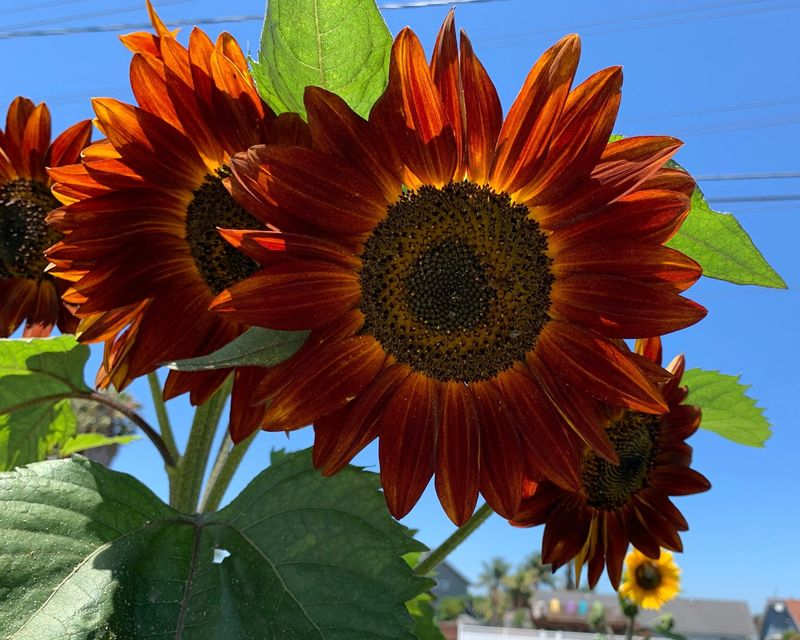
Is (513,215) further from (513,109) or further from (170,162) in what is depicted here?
(170,162)

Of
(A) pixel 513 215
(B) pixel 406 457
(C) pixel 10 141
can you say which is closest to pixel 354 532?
(B) pixel 406 457

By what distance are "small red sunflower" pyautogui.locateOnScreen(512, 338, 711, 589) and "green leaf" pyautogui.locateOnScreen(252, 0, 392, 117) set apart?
22.0 inches

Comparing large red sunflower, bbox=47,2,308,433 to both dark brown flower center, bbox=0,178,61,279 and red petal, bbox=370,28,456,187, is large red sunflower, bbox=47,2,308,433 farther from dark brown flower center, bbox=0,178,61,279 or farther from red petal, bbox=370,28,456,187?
dark brown flower center, bbox=0,178,61,279

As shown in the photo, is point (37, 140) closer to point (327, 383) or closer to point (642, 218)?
point (327, 383)

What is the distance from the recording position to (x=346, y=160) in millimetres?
682

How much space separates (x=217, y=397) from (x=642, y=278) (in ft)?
1.59

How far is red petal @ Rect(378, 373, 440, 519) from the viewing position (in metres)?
0.71

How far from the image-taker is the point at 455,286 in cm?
78

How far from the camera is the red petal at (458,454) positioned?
710 mm

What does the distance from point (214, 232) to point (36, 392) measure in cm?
43

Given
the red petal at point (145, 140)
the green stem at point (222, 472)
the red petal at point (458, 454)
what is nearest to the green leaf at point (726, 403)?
the red petal at point (458, 454)

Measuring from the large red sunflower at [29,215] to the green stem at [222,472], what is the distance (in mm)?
297

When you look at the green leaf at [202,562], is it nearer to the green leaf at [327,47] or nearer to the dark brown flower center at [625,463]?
the green leaf at [327,47]

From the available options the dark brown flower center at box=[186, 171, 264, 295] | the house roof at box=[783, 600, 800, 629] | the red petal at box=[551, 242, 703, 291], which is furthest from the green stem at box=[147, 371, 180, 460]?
the house roof at box=[783, 600, 800, 629]
